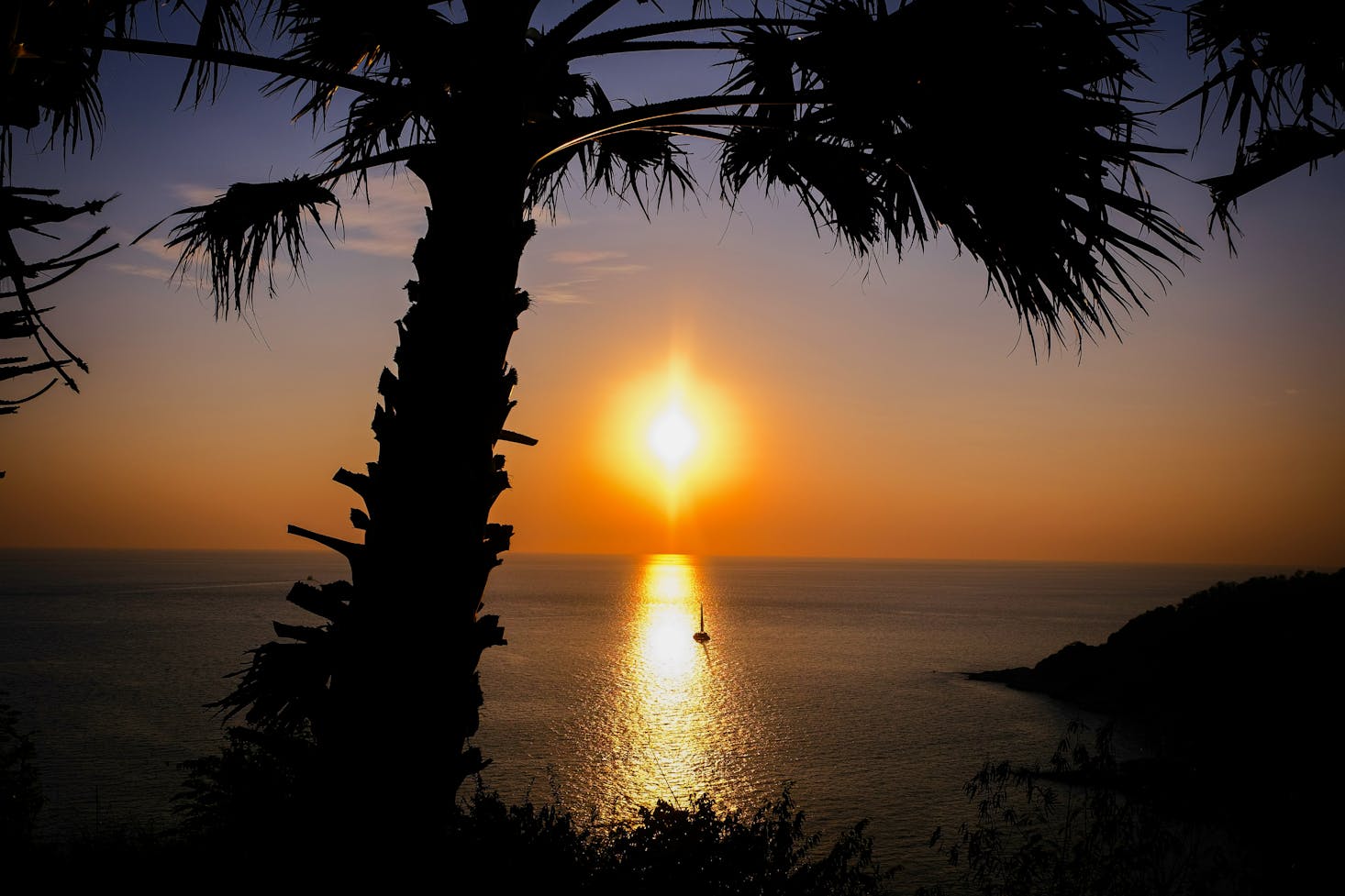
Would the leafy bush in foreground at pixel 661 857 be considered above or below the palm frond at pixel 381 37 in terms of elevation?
below

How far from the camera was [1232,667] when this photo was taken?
36.8 metres

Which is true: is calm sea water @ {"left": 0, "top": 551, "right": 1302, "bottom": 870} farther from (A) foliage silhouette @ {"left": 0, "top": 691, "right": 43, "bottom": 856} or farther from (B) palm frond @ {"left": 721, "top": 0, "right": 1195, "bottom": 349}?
(B) palm frond @ {"left": 721, "top": 0, "right": 1195, "bottom": 349}

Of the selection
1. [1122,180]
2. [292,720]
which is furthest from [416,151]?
[1122,180]

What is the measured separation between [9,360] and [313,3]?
4.61 meters

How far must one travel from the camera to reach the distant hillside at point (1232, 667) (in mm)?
31750

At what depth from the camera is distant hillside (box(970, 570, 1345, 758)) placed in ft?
104

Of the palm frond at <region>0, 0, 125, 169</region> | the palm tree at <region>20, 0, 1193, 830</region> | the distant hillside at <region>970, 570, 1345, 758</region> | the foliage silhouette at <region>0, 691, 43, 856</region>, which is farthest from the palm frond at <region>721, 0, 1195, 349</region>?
the distant hillside at <region>970, 570, 1345, 758</region>

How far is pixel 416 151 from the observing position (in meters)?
4.73

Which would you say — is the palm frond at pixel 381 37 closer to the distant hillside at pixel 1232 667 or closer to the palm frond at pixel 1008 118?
the palm frond at pixel 1008 118

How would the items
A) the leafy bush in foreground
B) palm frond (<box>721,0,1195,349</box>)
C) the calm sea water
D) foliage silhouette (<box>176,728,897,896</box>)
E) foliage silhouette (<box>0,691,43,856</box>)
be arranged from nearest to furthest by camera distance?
palm frond (<box>721,0,1195,349</box>) → foliage silhouette (<box>176,728,897,896</box>) → the leafy bush in foreground → foliage silhouette (<box>0,691,43,856</box>) → the calm sea water

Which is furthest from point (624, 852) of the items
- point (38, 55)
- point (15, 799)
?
point (15, 799)

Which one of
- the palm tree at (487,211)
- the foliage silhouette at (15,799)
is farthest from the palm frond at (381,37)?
the foliage silhouette at (15,799)

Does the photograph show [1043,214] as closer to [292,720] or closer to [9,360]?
[9,360]

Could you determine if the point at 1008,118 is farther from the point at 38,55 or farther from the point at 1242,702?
the point at 1242,702
